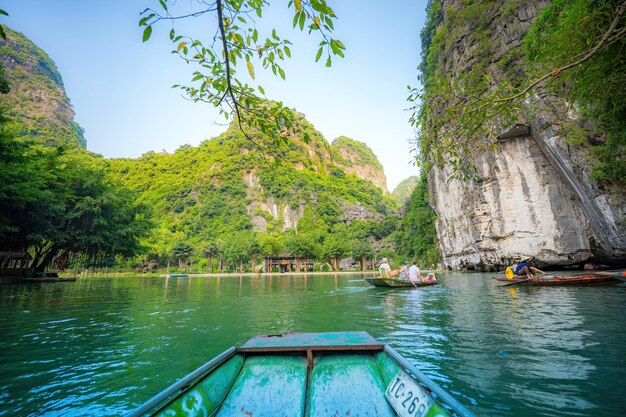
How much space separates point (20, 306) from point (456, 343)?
40.9 ft

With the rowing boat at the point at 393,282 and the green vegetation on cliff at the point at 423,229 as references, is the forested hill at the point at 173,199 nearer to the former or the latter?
the green vegetation on cliff at the point at 423,229

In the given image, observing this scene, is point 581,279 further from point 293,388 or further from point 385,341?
point 293,388

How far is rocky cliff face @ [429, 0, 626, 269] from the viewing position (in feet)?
54.2

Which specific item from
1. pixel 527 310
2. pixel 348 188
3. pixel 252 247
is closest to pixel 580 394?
pixel 527 310

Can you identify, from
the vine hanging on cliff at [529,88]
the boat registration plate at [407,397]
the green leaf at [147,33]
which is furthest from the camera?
the vine hanging on cliff at [529,88]

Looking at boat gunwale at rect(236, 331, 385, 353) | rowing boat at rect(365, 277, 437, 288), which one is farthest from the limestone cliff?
boat gunwale at rect(236, 331, 385, 353)

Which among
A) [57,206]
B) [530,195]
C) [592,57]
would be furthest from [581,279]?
[57,206]

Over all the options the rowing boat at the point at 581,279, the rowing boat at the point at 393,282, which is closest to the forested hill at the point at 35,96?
the rowing boat at the point at 393,282

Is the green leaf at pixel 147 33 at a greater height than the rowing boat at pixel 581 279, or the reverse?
the green leaf at pixel 147 33

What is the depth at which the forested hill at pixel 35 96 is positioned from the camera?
281 ft

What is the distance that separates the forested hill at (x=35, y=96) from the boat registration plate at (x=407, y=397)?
103 m

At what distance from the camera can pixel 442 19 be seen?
102ft

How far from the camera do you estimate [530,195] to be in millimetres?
21203

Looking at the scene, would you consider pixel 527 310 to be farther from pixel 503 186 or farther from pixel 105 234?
pixel 105 234
